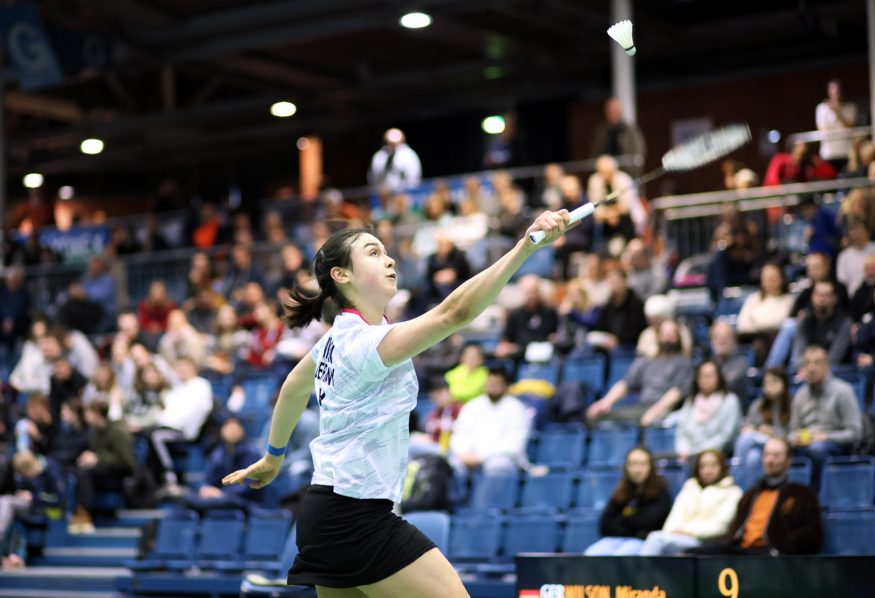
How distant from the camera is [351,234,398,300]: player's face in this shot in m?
4.40

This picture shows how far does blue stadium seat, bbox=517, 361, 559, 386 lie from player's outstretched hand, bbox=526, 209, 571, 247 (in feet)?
30.9

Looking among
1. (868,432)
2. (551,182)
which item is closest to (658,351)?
(868,432)

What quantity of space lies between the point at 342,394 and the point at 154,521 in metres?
9.01

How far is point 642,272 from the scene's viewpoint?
45.9 feet

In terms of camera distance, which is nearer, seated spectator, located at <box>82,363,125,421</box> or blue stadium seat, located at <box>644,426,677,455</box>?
blue stadium seat, located at <box>644,426,677,455</box>

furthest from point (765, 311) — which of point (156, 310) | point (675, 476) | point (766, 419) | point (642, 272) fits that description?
point (156, 310)

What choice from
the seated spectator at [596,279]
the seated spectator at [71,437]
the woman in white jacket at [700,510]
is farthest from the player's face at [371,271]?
the seated spectator at [71,437]

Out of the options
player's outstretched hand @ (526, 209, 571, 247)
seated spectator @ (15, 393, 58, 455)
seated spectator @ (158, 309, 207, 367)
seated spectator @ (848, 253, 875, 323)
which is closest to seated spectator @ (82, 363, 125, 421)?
seated spectator @ (15, 393, 58, 455)

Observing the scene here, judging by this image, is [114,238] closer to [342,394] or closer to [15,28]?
[15,28]

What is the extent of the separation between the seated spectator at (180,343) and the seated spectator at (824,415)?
27.3 feet

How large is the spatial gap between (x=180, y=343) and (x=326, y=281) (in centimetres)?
1198

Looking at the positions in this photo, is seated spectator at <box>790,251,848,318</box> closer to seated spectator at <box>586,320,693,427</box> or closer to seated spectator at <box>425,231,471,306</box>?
seated spectator at <box>586,320,693,427</box>

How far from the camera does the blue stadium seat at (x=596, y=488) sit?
427 inches

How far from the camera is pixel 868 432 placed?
1020cm
